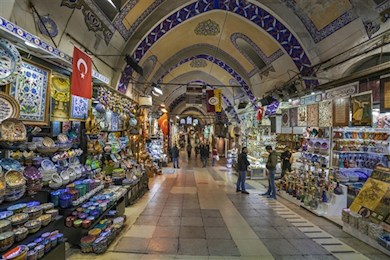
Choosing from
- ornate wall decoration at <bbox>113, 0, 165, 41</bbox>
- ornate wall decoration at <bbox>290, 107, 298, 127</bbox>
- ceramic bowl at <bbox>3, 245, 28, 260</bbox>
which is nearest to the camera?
ceramic bowl at <bbox>3, 245, 28, 260</bbox>

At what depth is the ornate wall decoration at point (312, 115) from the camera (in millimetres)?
6320

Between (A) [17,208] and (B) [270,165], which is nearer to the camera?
(A) [17,208]

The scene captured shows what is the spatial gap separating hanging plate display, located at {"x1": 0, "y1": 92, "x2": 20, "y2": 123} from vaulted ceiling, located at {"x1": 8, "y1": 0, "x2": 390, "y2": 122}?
1.68 metres

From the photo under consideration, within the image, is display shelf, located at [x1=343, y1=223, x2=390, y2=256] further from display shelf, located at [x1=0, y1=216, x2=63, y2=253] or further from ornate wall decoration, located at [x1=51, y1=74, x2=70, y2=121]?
ornate wall decoration, located at [x1=51, y1=74, x2=70, y2=121]

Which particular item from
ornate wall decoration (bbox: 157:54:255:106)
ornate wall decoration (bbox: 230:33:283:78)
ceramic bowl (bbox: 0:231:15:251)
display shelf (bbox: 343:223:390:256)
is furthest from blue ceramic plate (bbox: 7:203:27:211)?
ornate wall decoration (bbox: 157:54:255:106)

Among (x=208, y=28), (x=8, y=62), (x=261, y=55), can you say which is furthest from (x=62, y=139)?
(x=261, y=55)

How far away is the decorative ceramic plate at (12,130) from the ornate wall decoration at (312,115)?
6478 mm

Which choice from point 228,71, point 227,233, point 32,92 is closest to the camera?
point 32,92

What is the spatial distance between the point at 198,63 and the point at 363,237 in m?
11.0

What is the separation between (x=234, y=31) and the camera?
28.6ft

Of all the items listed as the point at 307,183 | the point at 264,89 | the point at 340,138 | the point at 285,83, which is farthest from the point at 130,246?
the point at 264,89

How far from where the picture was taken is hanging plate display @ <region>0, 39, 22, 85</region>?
237 cm

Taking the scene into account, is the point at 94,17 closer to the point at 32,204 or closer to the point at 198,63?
the point at 32,204

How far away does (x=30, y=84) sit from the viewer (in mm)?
2975
